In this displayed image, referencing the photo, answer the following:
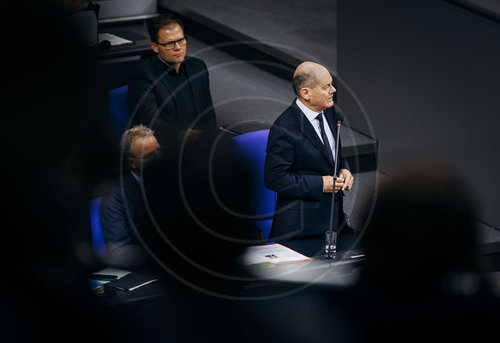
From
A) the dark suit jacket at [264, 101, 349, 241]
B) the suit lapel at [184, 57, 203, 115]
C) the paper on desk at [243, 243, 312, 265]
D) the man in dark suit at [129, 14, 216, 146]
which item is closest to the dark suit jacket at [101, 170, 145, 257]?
the paper on desk at [243, 243, 312, 265]

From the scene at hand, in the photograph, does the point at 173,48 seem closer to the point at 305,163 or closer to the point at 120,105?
the point at 120,105

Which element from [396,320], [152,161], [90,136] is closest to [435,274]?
[396,320]

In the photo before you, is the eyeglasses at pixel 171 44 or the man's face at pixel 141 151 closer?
the man's face at pixel 141 151

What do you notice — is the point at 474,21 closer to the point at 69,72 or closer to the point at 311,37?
the point at 311,37

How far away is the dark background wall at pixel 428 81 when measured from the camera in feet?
11.7

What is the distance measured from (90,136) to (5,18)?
0.12 m

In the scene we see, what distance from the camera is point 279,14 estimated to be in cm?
639

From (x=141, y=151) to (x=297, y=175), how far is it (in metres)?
0.66

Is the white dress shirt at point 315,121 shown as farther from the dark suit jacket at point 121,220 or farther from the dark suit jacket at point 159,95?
the dark suit jacket at point 159,95

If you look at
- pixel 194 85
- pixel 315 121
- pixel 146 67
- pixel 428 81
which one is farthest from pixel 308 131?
pixel 428 81

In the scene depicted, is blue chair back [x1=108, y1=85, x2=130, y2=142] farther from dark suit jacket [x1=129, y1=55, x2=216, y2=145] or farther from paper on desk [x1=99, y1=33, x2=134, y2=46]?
paper on desk [x1=99, y1=33, x2=134, y2=46]

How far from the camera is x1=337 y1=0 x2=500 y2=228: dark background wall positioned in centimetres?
357

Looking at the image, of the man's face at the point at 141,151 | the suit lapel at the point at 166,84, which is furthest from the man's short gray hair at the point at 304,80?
the suit lapel at the point at 166,84

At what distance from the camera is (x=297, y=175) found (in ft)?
9.25
